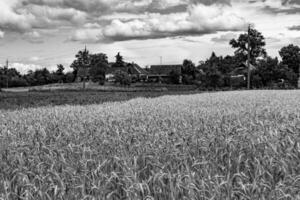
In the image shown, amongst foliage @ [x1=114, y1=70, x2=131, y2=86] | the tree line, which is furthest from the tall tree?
foliage @ [x1=114, y1=70, x2=131, y2=86]

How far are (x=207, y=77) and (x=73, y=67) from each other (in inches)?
2289

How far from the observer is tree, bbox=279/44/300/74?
4220 inches

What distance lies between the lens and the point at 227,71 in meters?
90.4

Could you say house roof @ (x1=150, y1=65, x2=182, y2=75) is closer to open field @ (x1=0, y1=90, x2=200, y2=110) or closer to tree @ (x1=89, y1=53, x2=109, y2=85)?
tree @ (x1=89, y1=53, x2=109, y2=85)

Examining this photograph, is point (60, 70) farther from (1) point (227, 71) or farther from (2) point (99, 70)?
(1) point (227, 71)

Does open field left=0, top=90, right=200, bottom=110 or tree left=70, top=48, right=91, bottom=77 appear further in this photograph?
tree left=70, top=48, right=91, bottom=77

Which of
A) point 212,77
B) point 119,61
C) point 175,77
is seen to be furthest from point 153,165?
point 119,61

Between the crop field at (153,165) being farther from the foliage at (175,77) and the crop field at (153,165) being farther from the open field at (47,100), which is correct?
the foliage at (175,77)

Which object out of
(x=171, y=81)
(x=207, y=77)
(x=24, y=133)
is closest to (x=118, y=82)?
(x=171, y=81)

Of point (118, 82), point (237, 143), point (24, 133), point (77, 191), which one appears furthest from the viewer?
point (118, 82)

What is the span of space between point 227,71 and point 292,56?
27.2 metres

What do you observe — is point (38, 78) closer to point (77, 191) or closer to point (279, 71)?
point (279, 71)

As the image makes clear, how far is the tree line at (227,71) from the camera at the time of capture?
77938 mm

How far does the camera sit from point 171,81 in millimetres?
102375
